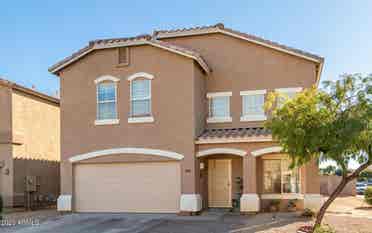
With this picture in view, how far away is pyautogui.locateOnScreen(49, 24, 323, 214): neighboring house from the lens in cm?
1992

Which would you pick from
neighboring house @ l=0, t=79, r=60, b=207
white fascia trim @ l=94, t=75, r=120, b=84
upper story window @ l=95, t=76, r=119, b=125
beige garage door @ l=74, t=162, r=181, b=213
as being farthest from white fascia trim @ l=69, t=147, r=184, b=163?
neighboring house @ l=0, t=79, r=60, b=207

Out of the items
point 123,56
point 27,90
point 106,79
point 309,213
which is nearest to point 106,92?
point 106,79

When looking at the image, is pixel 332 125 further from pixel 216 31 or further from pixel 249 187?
pixel 216 31

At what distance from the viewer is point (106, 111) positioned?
21156 millimetres

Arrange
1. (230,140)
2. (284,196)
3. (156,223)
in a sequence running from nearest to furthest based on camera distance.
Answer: (156,223)
(230,140)
(284,196)

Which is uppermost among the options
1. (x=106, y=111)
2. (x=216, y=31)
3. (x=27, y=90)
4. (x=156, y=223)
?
(x=216, y=31)

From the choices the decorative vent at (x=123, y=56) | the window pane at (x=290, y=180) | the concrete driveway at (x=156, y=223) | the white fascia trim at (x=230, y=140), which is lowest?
the concrete driveway at (x=156, y=223)

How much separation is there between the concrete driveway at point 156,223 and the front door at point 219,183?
1801 millimetres

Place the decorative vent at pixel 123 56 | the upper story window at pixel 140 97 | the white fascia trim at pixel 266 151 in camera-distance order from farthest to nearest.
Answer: the decorative vent at pixel 123 56 < the upper story window at pixel 140 97 < the white fascia trim at pixel 266 151

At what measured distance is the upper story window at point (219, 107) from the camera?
21766 mm

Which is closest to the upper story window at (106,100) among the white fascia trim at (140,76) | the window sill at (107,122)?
the window sill at (107,122)

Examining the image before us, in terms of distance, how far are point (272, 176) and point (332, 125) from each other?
797 centimetres

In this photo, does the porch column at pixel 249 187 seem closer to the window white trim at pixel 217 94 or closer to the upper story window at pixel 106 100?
the window white trim at pixel 217 94

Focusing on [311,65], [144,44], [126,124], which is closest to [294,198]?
[311,65]
